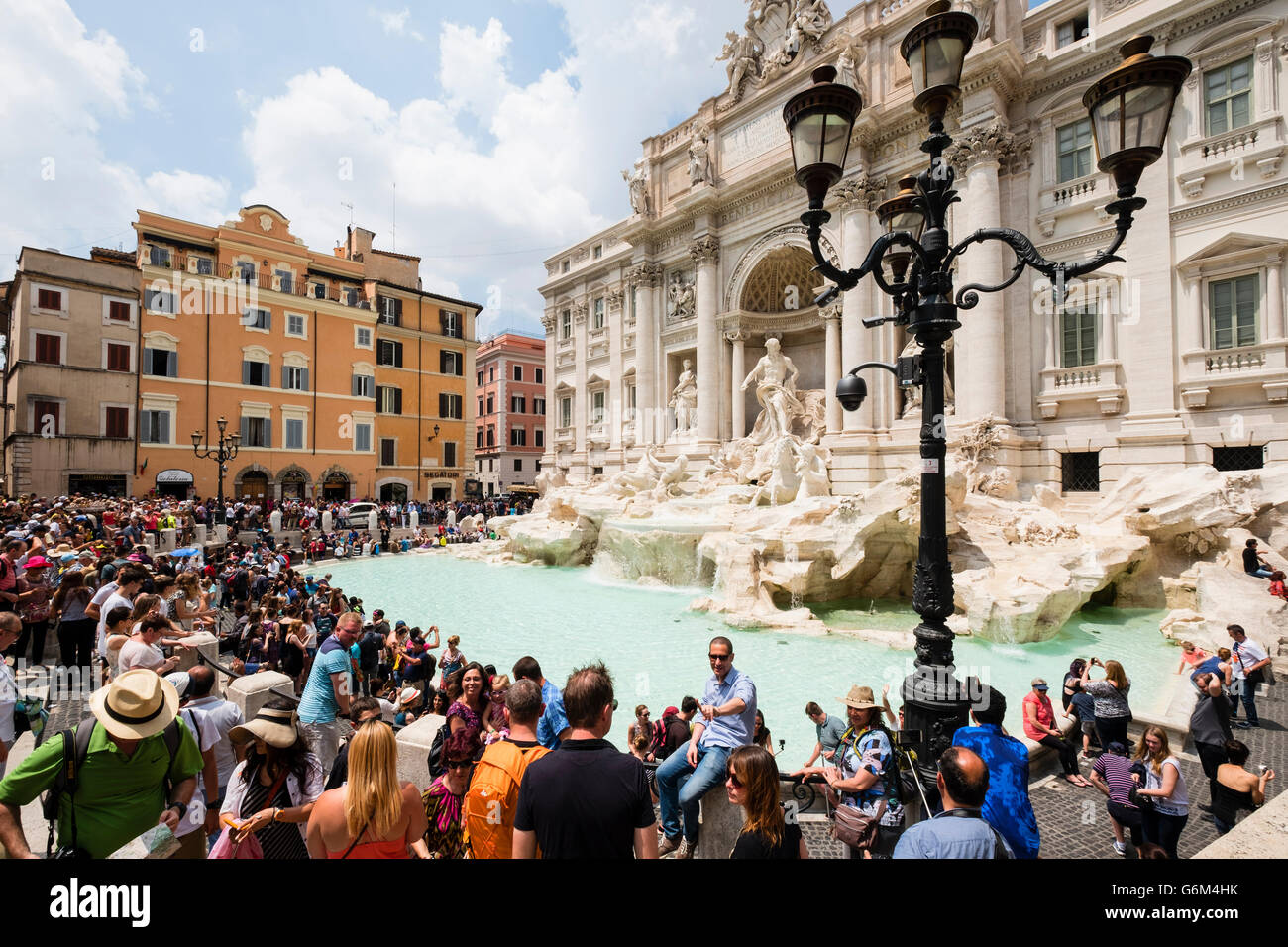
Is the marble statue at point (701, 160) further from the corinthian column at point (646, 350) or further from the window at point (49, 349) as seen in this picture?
the window at point (49, 349)

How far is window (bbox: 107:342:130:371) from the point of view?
23656 mm

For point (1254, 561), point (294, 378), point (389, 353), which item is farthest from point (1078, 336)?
point (294, 378)

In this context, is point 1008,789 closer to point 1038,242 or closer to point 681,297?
point 1038,242

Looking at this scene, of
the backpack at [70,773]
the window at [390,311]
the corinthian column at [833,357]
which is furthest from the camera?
the window at [390,311]

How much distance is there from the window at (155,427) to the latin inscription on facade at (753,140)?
84.8ft

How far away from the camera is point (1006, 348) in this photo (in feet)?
47.9

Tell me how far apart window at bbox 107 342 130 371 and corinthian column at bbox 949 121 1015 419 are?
103ft

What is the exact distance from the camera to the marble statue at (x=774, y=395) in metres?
18.0

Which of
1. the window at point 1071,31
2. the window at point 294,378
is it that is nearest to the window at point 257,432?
the window at point 294,378

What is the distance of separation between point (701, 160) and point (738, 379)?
8.28 meters

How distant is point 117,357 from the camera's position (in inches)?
938

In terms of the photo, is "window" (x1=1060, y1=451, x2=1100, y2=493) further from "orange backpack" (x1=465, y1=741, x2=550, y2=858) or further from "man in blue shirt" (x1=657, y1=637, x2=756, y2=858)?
"orange backpack" (x1=465, y1=741, x2=550, y2=858)
